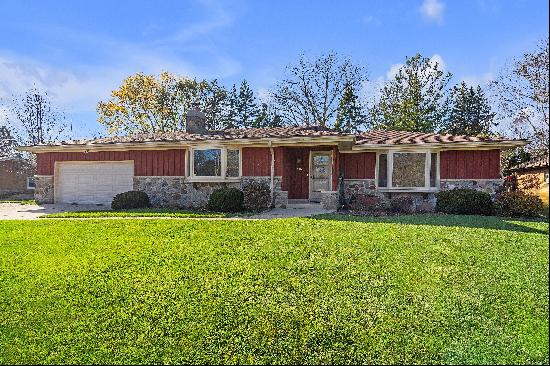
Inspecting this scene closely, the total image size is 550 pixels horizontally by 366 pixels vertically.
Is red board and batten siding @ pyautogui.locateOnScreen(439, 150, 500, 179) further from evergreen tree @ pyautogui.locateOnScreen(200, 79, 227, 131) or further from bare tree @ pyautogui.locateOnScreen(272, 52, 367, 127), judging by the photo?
evergreen tree @ pyautogui.locateOnScreen(200, 79, 227, 131)

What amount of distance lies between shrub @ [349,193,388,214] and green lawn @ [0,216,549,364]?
20.7ft

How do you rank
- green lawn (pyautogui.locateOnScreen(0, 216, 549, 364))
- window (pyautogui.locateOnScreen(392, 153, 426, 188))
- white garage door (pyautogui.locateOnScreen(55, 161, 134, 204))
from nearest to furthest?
green lawn (pyautogui.locateOnScreen(0, 216, 549, 364)) → window (pyautogui.locateOnScreen(392, 153, 426, 188)) → white garage door (pyautogui.locateOnScreen(55, 161, 134, 204))

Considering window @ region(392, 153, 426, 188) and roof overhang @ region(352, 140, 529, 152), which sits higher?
roof overhang @ region(352, 140, 529, 152)

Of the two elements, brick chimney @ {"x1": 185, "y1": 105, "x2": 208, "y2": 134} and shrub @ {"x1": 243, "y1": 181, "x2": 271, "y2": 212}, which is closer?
shrub @ {"x1": 243, "y1": 181, "x2": 271, "y2": 212}

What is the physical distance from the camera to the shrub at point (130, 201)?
14125 millimetres

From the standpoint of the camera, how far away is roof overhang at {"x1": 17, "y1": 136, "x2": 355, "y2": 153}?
12.8 metres

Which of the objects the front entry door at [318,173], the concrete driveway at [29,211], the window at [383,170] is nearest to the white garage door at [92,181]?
the concrete driveway at [29,211]

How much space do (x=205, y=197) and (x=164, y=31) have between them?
9611 mm

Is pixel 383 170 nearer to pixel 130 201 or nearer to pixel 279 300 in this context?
pixel 130 201

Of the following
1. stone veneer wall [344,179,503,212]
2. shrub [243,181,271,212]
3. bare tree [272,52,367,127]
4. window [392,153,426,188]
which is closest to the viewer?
shrub [243,181,271,212]

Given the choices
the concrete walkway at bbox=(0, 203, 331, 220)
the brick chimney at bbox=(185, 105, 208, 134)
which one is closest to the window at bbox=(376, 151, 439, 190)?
the concrete walkway at bbox=(0, 203, 331, 220)

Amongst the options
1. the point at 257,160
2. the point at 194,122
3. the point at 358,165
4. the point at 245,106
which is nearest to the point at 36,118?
the point at 245,106

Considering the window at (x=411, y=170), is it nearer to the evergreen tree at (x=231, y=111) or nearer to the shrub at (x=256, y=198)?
the shrub at (x=256, y=198)

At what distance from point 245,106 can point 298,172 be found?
1860 cm
